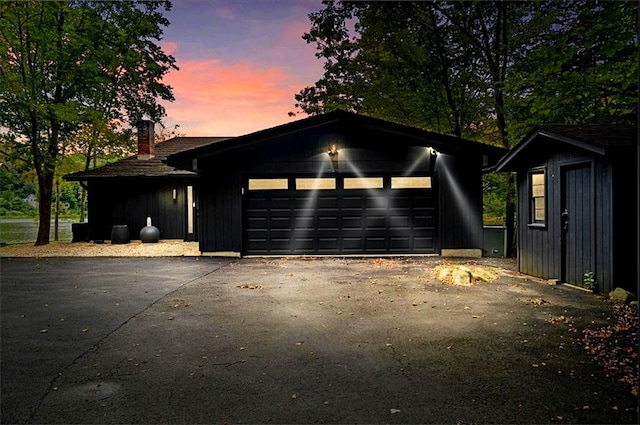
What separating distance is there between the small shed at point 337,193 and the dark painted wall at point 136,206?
543 centimetres

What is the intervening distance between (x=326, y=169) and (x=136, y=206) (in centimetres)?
948

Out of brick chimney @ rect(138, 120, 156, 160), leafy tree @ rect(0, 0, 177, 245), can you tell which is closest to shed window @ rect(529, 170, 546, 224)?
leafy tree @ rect(0, 0, 177, 245)

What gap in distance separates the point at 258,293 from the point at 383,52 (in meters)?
15.9

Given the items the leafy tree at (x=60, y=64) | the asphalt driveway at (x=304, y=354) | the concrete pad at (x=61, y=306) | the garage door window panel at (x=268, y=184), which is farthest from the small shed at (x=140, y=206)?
the asphalt driveway at (x=304, y=354)

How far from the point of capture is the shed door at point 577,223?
779 cm

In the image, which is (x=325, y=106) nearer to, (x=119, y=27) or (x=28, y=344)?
(x=119, y=27)

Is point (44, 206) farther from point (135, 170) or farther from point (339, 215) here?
point (339, 215)

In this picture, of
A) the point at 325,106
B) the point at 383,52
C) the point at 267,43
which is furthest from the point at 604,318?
the point at 325,106

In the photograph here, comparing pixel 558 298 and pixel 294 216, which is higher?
pixel 294 216

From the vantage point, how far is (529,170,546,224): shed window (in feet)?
31.3

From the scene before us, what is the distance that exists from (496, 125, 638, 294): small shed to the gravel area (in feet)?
31.1

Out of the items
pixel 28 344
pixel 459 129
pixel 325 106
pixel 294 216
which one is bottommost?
pixel 28 344

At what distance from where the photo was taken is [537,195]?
9.72m

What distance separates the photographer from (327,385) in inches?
144
